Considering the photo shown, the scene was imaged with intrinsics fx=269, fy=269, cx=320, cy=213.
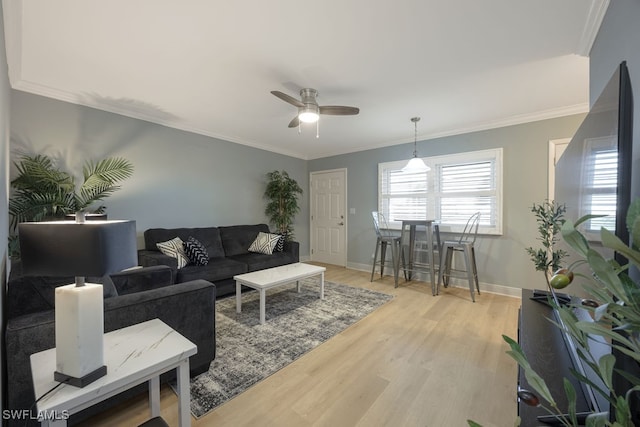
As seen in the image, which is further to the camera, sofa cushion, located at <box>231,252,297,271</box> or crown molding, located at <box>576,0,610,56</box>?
sofa cushion, located at <box>231,252,297,271</box>

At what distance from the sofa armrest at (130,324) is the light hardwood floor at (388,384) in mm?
364

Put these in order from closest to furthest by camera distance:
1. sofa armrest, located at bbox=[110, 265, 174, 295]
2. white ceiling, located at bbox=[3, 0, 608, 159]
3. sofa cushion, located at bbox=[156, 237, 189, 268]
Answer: white ceiling, located at bbox=[3, 0, 608, 159] < sofa armrest, located at bbox=[110, 265, 174, 295] < sofa cushion, located at bbox=[156, 237, 189, 268]

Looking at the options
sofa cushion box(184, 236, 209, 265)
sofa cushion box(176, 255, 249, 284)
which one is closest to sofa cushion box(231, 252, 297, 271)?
sofa cushion box(176, 255, 249, 284)

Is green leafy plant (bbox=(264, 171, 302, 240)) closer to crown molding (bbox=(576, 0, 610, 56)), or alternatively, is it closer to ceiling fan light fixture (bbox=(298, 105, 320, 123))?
ceiling fan light fixture (bbox=(298, 105, 320, 123))

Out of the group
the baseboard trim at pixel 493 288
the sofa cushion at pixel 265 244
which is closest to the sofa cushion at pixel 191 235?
the sofa cushion at pixel 265 244

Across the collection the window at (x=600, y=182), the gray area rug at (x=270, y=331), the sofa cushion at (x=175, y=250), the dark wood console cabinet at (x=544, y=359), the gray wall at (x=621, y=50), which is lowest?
the gray area rug at (x=270, y=331)

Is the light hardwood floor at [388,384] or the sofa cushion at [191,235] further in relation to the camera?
the sofa cushion at [191,235]

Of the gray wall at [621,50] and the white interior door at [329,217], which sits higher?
the gray wall at [621,50]

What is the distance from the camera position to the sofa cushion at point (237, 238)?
13.3 ft

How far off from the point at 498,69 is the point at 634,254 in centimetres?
246

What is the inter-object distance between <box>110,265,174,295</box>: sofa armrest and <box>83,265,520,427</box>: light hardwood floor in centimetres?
77

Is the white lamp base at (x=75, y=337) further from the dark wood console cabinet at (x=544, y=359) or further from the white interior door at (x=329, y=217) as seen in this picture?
the white interior door at (x=329, y=217)

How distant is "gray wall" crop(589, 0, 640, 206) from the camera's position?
89cm

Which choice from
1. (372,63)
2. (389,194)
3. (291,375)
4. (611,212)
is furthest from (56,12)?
(389,194)
